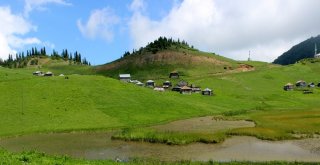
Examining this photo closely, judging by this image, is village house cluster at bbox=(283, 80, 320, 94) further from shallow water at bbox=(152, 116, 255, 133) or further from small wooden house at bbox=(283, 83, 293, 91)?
shallow water at bbox=(152, 116, 255, 133)

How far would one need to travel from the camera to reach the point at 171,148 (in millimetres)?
59625

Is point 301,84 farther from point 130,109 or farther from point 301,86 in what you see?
point 130,109

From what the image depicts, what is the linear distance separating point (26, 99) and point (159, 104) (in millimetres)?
34317

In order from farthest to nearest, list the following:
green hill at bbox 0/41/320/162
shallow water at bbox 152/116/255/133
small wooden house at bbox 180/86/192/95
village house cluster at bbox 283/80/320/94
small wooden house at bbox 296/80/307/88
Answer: small wooden house at bbox 296/80/307/88, village house cluster at bbox 283/80/320/94, small wooden house at bbox 180/86/192/95, green hill at bbox 0/41/320/162, shallow water at bbox 152/116/255/133

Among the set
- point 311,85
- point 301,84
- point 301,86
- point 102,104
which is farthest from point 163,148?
point 311,85

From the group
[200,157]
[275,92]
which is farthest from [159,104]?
[275,92]

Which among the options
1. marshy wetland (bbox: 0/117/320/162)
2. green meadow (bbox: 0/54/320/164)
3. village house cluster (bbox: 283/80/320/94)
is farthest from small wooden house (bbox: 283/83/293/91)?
marshy wetland (bbox: 0/117/320/162)

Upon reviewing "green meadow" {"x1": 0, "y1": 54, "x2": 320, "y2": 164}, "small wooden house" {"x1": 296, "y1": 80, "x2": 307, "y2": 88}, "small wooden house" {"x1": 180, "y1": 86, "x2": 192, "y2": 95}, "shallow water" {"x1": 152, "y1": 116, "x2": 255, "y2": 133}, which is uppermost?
"small wooden house" {"x1": 296, "y1": 80, "x2": 307, "y2": 88}

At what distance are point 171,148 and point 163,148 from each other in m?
1.15

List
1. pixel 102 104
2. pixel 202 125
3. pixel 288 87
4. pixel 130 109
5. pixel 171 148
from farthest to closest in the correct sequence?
pixel 288 87 → pixel 102 104 → pixel 130 109 → pixel 202 125 → pixel 171 148

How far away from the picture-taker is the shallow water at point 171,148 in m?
52.7

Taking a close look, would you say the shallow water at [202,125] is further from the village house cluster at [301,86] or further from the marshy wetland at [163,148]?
the village house cluster at [301,86]

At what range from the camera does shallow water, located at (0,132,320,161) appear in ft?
173

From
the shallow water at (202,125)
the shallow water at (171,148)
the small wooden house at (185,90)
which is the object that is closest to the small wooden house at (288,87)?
the small wooden house at (185,90)
